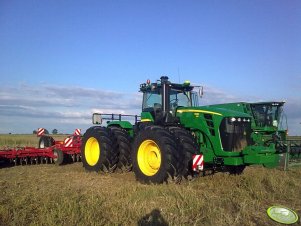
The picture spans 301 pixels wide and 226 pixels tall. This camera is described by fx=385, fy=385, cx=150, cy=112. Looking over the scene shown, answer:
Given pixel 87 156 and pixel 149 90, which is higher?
pixel 149 90

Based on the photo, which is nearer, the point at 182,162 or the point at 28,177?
the point at 182,162

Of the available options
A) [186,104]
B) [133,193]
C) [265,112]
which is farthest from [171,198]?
[265,112]

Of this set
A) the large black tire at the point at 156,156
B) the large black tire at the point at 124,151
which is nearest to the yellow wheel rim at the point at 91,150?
the large black tire at the point at 124,151

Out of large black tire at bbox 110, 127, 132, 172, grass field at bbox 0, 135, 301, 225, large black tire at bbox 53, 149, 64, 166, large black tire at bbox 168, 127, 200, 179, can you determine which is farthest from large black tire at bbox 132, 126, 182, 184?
large black tire at bbox 53, 149, 64, 166

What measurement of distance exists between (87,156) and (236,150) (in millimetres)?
4898

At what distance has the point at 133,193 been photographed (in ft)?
24.1

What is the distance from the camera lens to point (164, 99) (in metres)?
10.6

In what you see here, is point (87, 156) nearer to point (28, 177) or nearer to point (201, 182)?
point (28, 177)

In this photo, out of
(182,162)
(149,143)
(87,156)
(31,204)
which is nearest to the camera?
(31,204)

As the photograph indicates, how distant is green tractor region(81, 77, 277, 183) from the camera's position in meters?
8.98

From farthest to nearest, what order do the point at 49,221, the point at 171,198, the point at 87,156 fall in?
the point at 87,156 → the point at 171,198 → the point at 49,221

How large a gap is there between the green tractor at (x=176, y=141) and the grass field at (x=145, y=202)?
57cm

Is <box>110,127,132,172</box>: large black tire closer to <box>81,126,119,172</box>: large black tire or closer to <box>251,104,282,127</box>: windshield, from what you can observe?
<box>81,126,119,172</box>: large black tire

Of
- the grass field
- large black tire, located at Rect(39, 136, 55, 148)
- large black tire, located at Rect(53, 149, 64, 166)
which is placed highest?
large black tire, located at Rect(39, 136, 55, 148)
